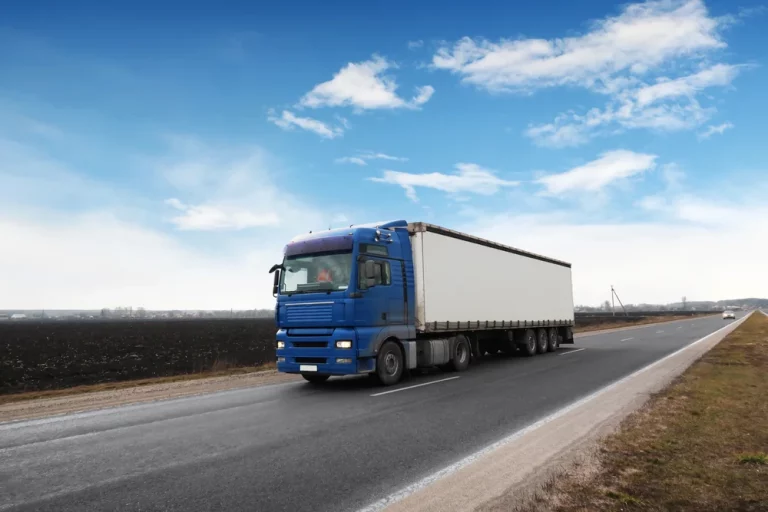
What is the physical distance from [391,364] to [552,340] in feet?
40.8

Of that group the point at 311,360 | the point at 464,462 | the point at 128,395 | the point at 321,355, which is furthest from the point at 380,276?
the point at 464,462

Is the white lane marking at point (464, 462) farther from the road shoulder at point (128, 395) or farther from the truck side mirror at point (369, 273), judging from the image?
the road shoulder at point (128, 395)

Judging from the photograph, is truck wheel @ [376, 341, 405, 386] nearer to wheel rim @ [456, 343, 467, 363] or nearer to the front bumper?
the front bumper

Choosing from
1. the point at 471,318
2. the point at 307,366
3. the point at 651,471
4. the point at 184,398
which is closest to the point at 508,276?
the point at 471,318

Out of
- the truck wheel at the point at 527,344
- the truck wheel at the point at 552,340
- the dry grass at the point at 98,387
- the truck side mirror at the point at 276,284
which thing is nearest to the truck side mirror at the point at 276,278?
the truck side mirror at the point at 276,284

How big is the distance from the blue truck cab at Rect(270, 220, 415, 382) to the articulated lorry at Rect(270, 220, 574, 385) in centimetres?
2

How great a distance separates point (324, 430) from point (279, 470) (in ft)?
6.16

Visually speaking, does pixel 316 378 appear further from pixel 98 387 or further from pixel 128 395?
pixel 98 387

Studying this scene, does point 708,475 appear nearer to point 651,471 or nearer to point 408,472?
point 651,471

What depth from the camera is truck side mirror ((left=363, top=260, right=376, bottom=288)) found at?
437 inches

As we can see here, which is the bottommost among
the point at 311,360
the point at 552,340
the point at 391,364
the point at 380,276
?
the point at 552,340

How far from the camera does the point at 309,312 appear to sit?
1122 cm

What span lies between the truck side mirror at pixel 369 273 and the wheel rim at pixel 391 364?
5.81 feet

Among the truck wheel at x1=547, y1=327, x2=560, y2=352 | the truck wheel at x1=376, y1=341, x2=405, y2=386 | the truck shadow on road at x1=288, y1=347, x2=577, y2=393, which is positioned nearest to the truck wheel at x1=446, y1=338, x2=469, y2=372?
the truck shadow on road at x1=288, y1=347, x2=577, y2=393
